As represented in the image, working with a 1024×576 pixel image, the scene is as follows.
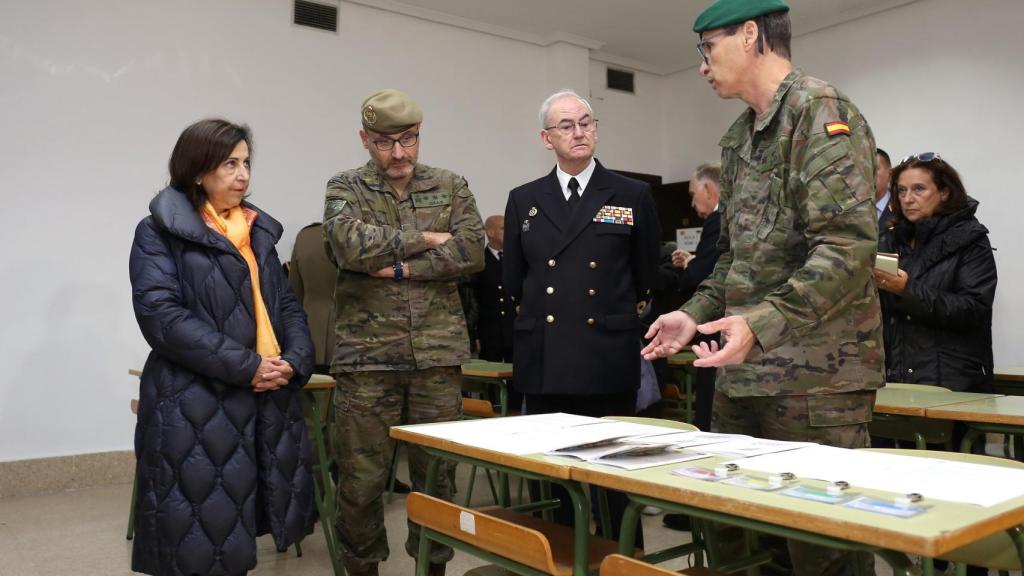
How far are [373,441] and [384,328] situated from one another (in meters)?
0.36

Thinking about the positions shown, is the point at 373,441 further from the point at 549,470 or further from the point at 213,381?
the point at 549,470

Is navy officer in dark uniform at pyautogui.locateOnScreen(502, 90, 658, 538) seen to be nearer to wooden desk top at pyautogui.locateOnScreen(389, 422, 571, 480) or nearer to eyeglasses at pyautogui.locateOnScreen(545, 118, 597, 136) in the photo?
eyeglasses at pyautogui.locateOnScreen(545, 118, 597, 136)

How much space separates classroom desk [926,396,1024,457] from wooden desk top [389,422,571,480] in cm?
136

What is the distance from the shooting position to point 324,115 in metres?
6.05

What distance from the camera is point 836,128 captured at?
1.61 m

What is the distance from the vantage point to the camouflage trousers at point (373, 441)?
Result: 2627 mm

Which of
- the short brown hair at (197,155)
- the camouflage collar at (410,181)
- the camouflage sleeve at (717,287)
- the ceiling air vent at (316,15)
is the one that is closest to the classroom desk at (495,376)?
the camouflage collar at (410,181)

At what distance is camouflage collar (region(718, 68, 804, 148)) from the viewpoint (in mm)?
1726

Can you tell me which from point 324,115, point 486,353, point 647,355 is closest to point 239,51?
point 324,115

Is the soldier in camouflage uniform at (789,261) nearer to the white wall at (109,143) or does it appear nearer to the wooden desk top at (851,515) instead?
the wooden desk top at (851,515)

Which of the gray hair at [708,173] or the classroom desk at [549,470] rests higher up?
the gray hair at [708,173]

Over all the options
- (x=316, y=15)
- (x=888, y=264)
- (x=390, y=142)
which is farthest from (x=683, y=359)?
(x=316, y=15)

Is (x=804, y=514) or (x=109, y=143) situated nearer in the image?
(x=804, y=514)

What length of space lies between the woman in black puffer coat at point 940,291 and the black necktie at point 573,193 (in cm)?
132
